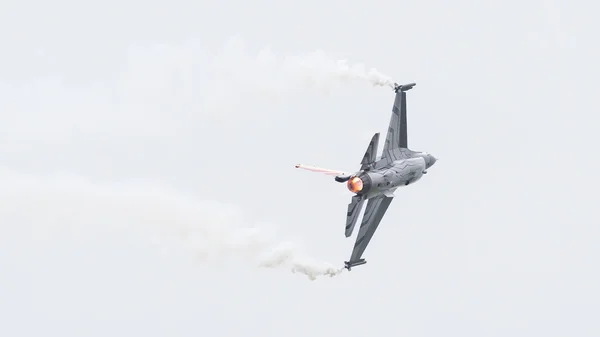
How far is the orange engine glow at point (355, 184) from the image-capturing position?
3182 inches

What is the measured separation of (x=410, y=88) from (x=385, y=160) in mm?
4882

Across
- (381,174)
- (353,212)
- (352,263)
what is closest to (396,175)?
(381,174)

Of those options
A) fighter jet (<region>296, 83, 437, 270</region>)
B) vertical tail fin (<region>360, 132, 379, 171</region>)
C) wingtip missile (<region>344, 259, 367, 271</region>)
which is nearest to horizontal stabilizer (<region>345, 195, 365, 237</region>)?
fighter jet (<region>296, 83, 437, 270</region>)

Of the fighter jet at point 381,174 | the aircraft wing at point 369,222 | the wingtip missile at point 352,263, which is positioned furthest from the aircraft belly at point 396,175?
the wingtip missile at point 352,263

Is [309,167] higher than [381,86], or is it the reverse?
[381,86]

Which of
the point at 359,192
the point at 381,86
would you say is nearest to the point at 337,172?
the point at 359,192

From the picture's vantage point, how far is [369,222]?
85.4 meters

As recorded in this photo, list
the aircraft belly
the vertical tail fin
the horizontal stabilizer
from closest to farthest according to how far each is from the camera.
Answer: the vertical tail fin < the horizontal stabilizer < the aircraft belly

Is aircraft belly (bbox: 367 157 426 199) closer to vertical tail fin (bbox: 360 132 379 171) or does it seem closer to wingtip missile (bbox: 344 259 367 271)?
vertical tail fin (bbox: 360 132 379 171)

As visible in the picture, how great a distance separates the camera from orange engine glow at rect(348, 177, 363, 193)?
8081 centimetres

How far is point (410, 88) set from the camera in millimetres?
86750

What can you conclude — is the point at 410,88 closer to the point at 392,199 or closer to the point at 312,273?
the point at 392,199

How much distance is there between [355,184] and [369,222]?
5.09 m

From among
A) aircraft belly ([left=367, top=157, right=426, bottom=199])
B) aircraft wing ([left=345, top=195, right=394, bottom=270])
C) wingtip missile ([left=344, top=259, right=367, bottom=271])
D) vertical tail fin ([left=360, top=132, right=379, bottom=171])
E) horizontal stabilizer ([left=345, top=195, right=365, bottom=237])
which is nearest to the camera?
vertical tail fin ([left=360, top=132, right=379, bottom=171])
